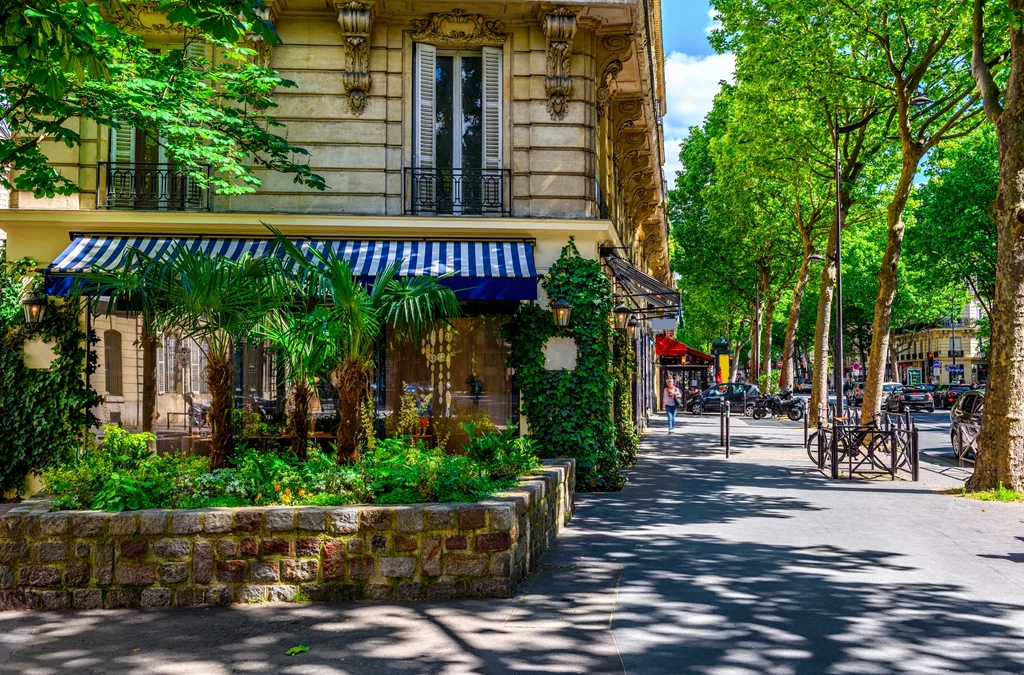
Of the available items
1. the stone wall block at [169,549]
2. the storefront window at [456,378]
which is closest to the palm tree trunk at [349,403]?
the stone wall block at [169,549]

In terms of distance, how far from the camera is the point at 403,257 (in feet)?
44.1

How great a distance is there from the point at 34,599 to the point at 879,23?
790 inches

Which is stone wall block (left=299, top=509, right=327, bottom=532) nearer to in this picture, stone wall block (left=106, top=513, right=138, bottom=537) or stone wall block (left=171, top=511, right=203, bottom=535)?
stone wall block (left=171, top=511, right=203, bottom=535)

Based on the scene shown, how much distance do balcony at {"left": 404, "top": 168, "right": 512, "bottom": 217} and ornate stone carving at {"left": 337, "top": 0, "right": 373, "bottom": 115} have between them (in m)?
1.40

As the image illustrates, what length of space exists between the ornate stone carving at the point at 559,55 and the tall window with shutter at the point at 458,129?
90 cm

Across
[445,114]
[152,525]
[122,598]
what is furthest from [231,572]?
[445,114]

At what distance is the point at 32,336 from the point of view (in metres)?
13.9

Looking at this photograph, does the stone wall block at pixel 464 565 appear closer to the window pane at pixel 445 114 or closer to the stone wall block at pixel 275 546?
the stone wall block at pixel 275 546

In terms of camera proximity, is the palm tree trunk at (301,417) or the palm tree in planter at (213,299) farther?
the palm tree trunk at (301,417)

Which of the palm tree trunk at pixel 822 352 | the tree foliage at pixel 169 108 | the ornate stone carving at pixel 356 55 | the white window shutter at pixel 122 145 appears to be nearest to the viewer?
the tree foliage at pixel 169 108

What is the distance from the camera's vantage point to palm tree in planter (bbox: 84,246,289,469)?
26.8ft

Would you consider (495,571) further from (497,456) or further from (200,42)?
(200,42)

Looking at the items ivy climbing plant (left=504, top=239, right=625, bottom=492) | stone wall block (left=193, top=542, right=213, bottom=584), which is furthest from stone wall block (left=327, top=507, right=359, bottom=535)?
ivy climbing plant (left=504, top=239, right=625, bottom=492)

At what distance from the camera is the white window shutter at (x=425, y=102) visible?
601 inches
